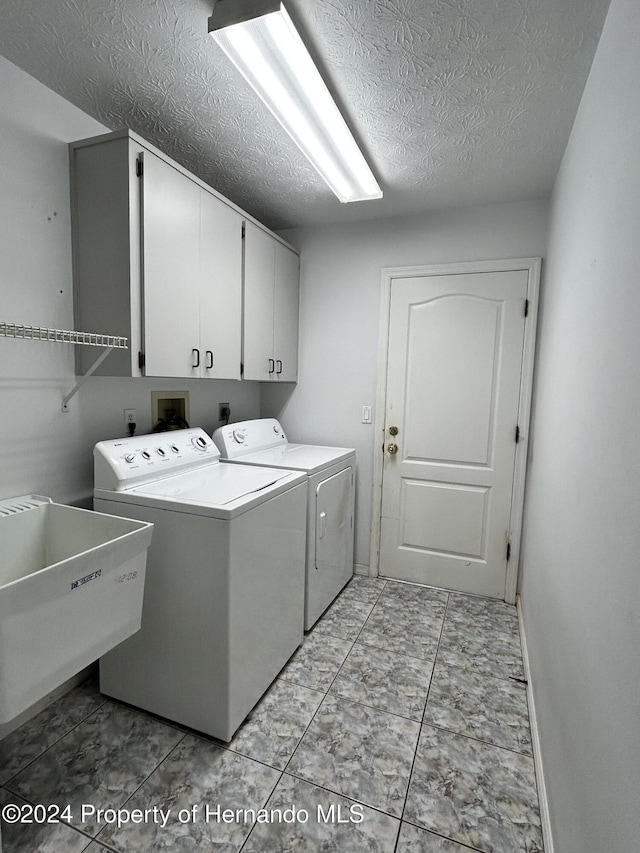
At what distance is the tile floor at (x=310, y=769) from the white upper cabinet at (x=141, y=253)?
1418mm

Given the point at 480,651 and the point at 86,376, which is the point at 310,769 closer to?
the point at 480,651

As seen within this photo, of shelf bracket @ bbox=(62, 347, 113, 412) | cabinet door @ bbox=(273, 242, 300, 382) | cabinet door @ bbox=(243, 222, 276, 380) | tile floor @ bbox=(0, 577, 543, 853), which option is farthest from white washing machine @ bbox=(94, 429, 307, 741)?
cabinet door @ bbox=(273, 242, 300, 382)

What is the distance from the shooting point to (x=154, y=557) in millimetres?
1654

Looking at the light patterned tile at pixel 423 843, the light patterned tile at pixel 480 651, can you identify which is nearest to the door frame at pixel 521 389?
the light patterned tile at pixel 480 651

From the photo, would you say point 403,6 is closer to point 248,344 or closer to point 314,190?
point 314,190

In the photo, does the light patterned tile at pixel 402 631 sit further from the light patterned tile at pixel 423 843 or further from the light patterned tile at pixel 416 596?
the light patterned tile at pixel 423 843

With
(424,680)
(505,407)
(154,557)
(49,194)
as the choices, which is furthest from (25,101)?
(424,680)

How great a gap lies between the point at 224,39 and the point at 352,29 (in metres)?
0.40

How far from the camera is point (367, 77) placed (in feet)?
4.98

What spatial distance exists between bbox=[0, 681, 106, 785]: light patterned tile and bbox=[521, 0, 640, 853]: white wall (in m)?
1.71

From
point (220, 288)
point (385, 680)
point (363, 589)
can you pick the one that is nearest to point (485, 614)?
point (363, 589)

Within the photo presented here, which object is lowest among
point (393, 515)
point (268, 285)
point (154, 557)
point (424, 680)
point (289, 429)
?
point (424, 680)

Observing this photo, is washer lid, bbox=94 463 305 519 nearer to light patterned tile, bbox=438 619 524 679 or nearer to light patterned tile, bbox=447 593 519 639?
light patterned tile, bbox=438 619 524 679

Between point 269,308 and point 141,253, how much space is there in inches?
41.8
